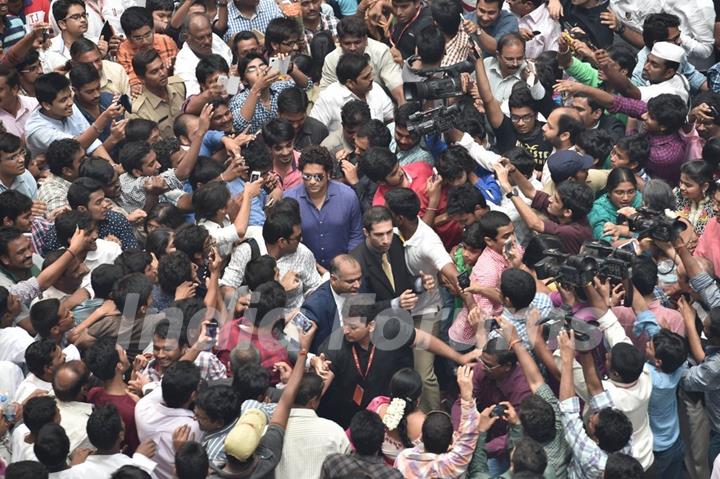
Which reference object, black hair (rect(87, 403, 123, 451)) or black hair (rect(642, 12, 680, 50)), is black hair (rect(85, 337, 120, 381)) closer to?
black hair (rect(87, 403, 123, 451))

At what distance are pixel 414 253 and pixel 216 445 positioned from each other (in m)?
2.11

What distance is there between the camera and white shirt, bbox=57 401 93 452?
24.6ft

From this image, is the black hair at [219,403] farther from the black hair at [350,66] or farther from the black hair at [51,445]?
the black hair at [350,66]

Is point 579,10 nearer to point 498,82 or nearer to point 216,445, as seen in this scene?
point 498,82

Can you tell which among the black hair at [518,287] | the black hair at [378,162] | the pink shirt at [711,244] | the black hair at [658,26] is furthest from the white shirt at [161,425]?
the black hair at [658,26]

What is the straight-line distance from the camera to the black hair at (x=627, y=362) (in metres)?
7.50

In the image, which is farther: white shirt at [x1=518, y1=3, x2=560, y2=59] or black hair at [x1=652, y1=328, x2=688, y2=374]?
white shirt at [x1=518, y1=3, x2=560, y2=59]

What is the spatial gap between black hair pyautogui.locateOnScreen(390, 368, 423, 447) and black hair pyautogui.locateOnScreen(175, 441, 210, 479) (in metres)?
1.16

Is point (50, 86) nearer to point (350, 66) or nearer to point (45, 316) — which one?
point (350, 66)

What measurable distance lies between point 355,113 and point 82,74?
2130 mm

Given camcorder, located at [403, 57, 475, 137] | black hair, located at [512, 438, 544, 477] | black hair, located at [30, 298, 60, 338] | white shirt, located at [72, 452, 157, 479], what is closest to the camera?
black hair, located at [512, 438, 544, 477]

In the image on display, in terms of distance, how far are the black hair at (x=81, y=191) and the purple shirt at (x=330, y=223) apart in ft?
4.30

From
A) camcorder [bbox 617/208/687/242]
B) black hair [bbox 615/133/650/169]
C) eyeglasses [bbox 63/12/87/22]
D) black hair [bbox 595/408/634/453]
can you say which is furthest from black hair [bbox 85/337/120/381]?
eyeglasses [bbox 63/12/87/22]

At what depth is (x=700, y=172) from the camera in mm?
9398
